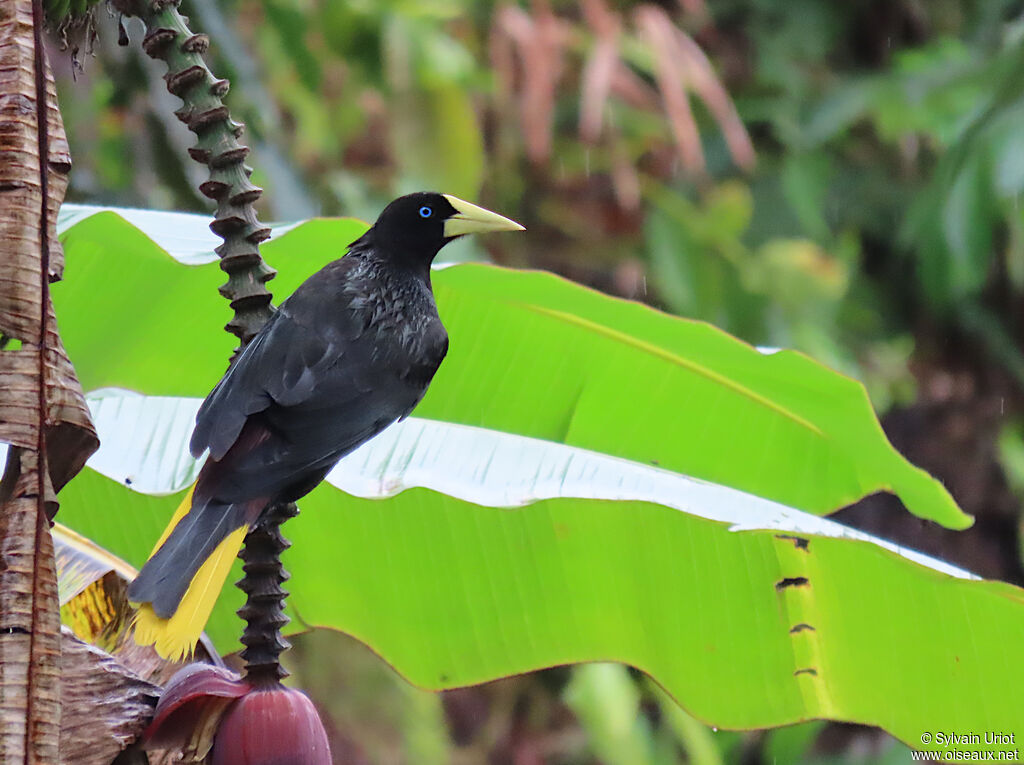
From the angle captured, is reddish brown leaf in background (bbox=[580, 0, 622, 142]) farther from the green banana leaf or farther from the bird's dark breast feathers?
the bird's dark breast feathers

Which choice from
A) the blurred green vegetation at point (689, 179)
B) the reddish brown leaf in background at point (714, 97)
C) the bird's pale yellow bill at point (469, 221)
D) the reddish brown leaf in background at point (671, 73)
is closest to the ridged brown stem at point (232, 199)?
the bird's pale yellow bill at point (469, 221)

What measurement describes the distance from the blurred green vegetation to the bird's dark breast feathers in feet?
6.04

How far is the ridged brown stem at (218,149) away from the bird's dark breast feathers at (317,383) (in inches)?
3.4

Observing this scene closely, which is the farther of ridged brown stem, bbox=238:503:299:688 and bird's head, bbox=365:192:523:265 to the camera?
bird's head, bbox=365:192:523:265

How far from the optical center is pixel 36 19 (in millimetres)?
914

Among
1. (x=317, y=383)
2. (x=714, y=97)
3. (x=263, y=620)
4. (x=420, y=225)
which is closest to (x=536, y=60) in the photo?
(x=714, y=97)

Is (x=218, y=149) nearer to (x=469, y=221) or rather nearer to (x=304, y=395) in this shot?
(x=304, y=395)

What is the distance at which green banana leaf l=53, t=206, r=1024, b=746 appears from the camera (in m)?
1.39

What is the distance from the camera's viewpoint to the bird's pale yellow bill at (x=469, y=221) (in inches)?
49.0

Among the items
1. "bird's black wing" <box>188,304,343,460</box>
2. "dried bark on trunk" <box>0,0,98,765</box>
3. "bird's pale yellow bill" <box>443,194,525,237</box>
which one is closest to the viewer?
"dried bark on trunk" <box>0,0,98,765</box>

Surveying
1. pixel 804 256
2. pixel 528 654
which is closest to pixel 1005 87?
pixel 804 256

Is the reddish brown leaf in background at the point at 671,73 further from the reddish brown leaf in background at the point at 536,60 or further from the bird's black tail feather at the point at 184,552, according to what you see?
the bird's black tail feather at the point at 184,552

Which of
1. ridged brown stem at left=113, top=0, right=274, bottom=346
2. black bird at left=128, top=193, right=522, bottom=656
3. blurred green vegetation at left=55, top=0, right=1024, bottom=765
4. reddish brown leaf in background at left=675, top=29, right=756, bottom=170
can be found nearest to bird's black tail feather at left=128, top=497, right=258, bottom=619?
black bird at left=128, top=193, right=522, bottom=656

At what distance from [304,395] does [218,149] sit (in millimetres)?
257
